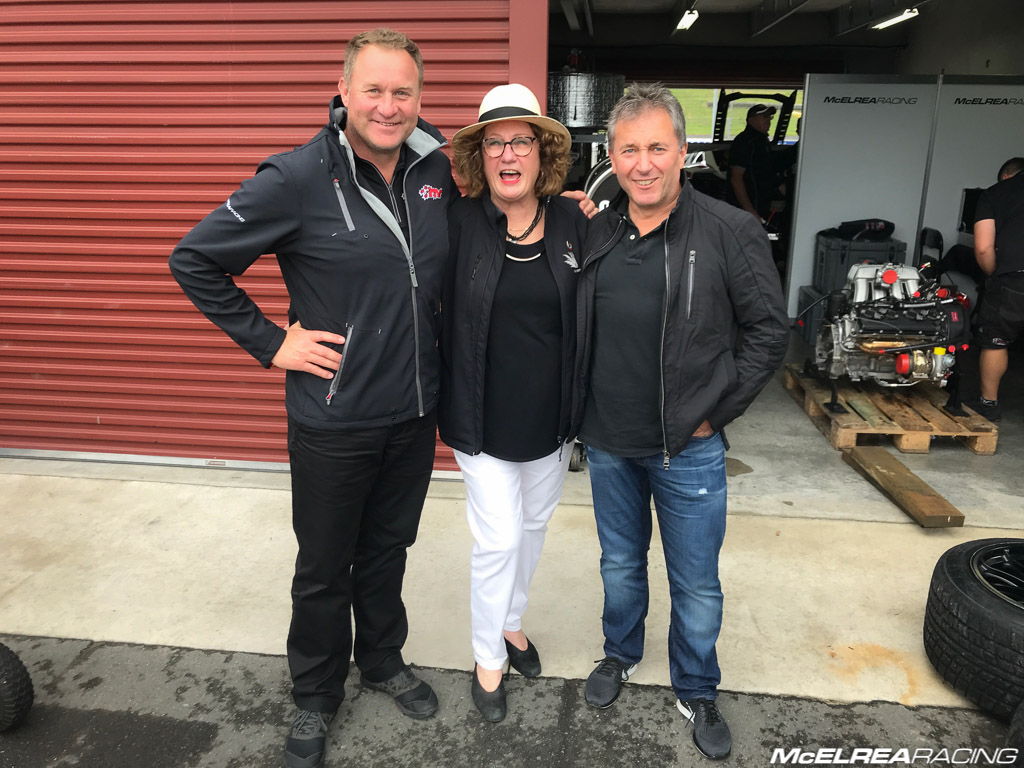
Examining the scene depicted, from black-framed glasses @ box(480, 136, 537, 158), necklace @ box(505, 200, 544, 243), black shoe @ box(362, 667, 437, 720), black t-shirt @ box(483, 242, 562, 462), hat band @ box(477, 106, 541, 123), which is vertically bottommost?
black shoe @ box(362, 667, 437, 720)

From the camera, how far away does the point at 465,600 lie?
11.0ft

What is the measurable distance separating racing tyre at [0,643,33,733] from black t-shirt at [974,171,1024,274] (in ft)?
19.1

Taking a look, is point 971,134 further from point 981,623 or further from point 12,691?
point 12,691

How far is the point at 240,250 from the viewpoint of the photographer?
219cm

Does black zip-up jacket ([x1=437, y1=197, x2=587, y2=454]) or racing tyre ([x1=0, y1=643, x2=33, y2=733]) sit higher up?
black zip-up jacket ([x1=437, y1=197, x2=587, y2=454])

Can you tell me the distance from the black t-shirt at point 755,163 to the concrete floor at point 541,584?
5373mm

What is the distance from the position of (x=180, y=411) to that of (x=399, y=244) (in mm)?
3030

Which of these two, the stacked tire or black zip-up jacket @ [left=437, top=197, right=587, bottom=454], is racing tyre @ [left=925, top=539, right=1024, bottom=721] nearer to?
the stacked tire

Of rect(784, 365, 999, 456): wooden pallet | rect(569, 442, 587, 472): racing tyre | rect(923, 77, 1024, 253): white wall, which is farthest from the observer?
rect(923, 77, 1024, 253): white wall

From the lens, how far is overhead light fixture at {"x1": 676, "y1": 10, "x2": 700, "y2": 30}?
12.0 meters

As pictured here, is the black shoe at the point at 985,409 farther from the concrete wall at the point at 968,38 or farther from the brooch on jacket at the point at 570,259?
the concrete wall at the point at 968,38

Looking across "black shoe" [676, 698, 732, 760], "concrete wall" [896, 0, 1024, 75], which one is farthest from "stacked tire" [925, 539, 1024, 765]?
"concrete wall" [896, 0, 1024, 75]

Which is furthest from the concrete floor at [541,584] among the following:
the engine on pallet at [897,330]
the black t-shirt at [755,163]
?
the black t-shirt at [755,163]

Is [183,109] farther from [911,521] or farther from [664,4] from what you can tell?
[664,4]
